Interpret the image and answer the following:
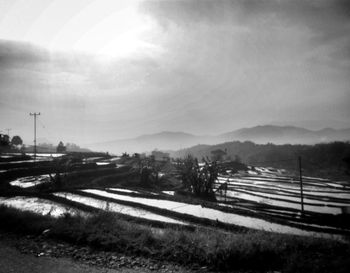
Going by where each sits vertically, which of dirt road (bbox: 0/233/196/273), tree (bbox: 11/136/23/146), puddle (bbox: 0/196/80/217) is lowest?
puddle (bbox: 0/196/80/217)

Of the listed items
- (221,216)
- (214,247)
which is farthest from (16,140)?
(214,247)

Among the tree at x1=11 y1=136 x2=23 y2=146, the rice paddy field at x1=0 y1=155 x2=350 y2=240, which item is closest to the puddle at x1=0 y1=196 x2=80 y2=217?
the rice paddy field at x1=0 y1=155 x2=350 y2=240

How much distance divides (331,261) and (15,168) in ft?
93.6

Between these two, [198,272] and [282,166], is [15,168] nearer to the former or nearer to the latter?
[198,272]

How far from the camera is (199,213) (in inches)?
437

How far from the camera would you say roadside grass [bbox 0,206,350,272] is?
18.0ft

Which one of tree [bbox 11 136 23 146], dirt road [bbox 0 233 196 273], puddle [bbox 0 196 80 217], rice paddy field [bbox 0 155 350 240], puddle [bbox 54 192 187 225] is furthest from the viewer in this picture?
tree [bbox 11 136 23 146]

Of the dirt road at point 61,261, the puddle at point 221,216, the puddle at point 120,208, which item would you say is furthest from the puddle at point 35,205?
the dirt road at point 61,261

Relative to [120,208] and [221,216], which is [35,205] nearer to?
[120,208]

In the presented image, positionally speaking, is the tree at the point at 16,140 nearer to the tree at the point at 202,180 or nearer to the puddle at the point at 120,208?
the puddle at the point at 120,208

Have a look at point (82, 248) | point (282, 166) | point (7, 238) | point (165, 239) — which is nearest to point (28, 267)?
point (82, 248)

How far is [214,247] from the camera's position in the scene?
6074mm

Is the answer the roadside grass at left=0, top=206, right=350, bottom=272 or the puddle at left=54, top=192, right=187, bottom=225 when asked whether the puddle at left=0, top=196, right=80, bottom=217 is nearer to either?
the puddle at left=54, top=192, right=187, bottom=225

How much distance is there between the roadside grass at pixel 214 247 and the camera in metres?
5.48
